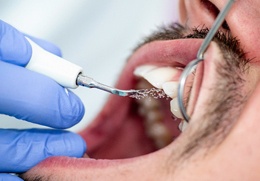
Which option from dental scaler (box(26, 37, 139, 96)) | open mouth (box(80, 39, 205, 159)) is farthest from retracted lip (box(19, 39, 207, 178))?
dental scaler (box(26, 37, 139, 96))

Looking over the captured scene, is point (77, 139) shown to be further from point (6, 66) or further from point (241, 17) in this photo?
point (241, 17)

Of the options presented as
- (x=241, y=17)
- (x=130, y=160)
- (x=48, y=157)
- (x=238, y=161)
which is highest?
(x=241, y=17)

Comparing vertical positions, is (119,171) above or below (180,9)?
below

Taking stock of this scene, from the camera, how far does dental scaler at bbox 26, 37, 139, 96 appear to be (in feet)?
2.74

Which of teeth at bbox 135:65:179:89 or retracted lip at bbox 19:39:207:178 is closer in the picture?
retracted lip at bbox 19:39:207:178

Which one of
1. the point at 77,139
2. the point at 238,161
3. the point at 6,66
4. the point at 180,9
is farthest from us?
the point at 180,9

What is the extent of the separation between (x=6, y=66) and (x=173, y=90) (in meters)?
0.34

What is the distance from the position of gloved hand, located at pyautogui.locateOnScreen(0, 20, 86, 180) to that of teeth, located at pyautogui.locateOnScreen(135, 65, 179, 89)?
17 cm

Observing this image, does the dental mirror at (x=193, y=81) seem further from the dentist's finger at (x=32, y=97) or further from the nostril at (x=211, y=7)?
the dentist's finger at (x=32, y=97)

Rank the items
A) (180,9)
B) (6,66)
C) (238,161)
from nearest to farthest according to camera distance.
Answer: (238,161), (6,66), (180,9)

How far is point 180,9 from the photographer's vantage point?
1.08 meters

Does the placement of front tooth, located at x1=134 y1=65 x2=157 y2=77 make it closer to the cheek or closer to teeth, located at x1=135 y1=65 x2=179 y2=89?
teeth, located at x1=135 y1=65 x2=179 y2=89

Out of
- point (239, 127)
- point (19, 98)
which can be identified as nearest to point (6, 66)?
point (19, 98)

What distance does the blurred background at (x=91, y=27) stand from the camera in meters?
1.32
